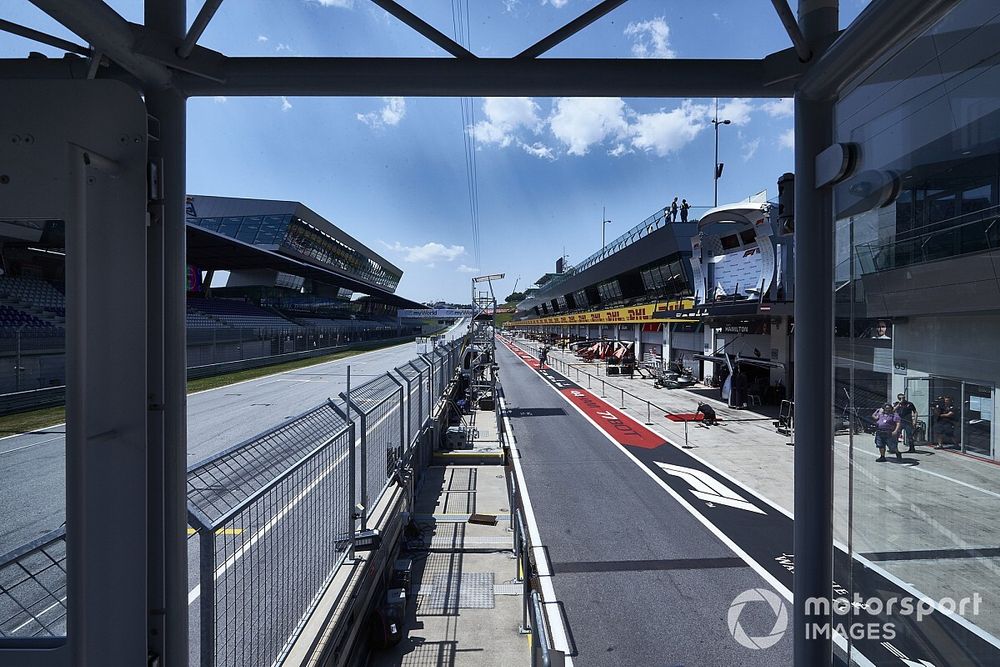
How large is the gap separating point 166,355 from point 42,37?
49.9 inches

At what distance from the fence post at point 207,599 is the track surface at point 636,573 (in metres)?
3.79

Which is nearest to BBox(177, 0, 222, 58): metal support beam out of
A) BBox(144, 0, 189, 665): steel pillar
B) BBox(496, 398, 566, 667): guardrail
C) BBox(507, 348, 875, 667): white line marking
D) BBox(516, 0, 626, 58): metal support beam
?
BBox(144, 0, 189, 665): steel pillar

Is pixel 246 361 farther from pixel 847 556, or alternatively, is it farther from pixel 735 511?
pixel 847 556

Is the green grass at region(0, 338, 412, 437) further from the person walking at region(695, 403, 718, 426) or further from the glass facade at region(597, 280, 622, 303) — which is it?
the glass facade at region(597, 280, 622, 303)

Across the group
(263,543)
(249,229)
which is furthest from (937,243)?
(249,229)

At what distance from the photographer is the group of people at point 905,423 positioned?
1582 millimetres

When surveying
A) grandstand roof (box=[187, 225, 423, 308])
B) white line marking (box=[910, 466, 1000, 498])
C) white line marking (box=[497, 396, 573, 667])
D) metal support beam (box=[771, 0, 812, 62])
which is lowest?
white line marking (box=[497, 396, 573, 667])

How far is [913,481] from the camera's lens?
5.49 feet

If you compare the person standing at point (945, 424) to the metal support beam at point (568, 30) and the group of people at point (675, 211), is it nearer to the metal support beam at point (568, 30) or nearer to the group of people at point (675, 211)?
the metal support beam at point (568, 30)

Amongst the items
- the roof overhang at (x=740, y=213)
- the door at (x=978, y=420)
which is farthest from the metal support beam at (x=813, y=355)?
the roof overhang at (x=740, y=213)

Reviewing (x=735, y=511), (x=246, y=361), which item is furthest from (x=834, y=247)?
(x=246, y=361)

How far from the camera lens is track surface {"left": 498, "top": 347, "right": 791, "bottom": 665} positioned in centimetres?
494

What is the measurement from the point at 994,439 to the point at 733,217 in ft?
67.0

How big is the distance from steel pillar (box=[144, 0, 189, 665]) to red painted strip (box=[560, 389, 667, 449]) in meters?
12.9
